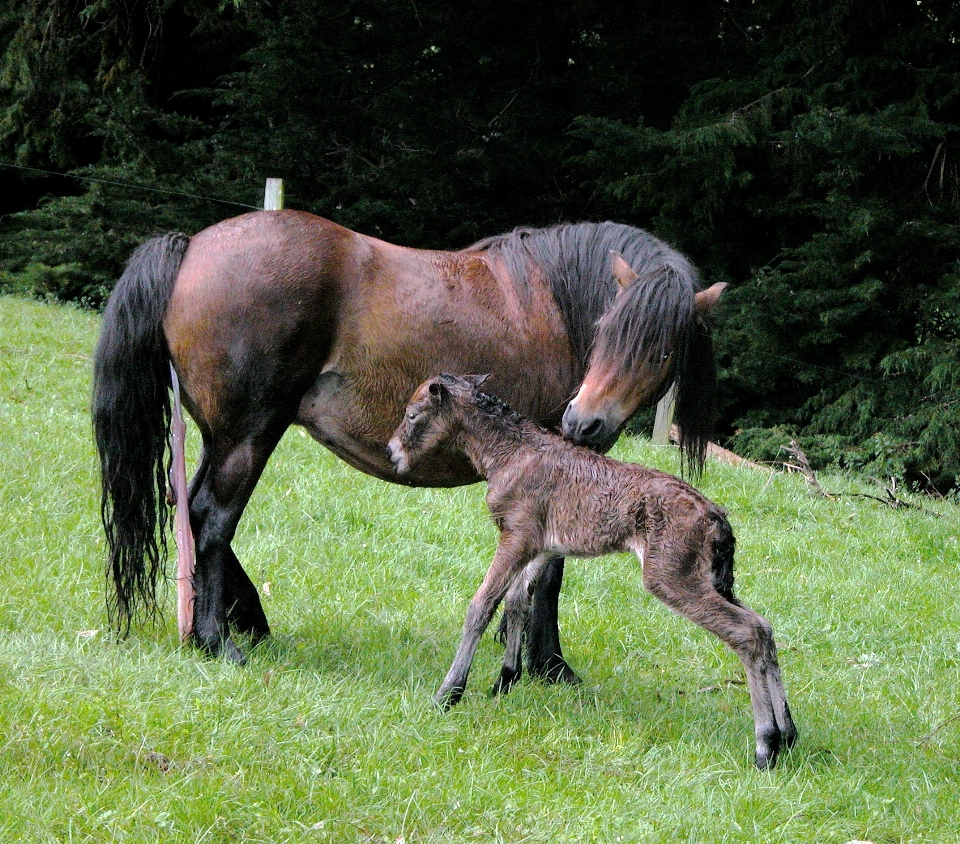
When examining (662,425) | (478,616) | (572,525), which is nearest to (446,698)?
(478,616)

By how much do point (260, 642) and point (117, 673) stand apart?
0.98 meters

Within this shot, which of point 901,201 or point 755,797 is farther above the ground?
point 901,201

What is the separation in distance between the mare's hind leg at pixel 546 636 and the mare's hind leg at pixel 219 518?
141cm

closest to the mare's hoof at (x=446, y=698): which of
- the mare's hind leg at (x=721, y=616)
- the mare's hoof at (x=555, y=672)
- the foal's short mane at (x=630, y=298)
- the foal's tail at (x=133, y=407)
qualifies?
the mare's hoof at (x=555, y=672)

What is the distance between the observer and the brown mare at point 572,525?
170 inches

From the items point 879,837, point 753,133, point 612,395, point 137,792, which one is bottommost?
point 879,837

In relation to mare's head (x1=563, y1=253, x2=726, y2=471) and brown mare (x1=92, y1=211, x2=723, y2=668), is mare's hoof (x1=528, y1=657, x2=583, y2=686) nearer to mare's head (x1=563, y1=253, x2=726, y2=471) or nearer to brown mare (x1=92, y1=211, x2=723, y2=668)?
brown mare (x1=92, y1=211, x2=723, y2=668)

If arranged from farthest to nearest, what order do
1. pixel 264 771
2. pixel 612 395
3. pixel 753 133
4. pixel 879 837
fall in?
1. pixel 753 133
2. pixel 612 395
3. pixel 879 837
4. pixel 264 771

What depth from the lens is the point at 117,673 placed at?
4.35 m

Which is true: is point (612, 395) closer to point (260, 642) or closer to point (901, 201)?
point (260, 642)

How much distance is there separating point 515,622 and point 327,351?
1.50 m

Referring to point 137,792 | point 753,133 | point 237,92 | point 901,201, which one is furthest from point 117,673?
point 237,92

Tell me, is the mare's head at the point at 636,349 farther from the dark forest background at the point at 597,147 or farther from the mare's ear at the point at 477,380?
the dark forest background at the point at 597,147

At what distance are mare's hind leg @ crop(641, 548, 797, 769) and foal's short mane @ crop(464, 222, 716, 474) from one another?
0.92 metres
